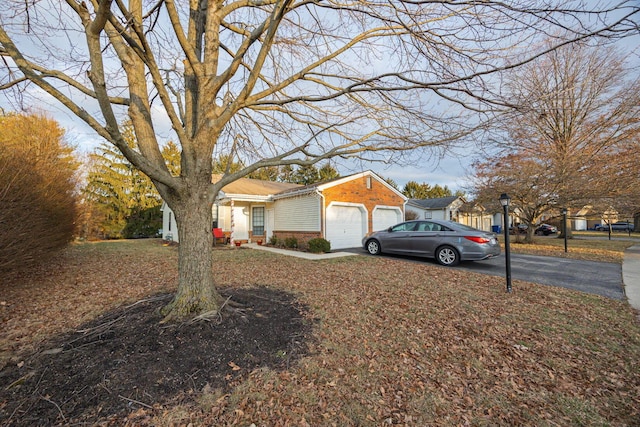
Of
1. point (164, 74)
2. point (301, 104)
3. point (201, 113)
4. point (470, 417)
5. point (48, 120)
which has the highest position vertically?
point (48, 120)

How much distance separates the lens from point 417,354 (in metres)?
2.93

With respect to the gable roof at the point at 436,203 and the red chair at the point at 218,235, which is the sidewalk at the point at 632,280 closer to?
the red chair at the point at 218,235

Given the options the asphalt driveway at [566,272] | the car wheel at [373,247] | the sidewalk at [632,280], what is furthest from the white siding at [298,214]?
the sidewalk at [632,280]

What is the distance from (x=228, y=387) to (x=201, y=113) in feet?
10.5

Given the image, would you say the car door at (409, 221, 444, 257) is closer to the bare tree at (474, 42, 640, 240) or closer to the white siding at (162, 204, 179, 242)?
the bare tree at (474, 42, 640, 240)

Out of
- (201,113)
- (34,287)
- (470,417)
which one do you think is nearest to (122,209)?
(34,287)

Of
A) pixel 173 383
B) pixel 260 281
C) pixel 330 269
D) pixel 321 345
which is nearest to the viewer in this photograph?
pixel 173 383

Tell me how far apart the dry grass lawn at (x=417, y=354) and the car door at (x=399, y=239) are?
3636 mm

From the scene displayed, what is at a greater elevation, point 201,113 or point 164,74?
point 164,74

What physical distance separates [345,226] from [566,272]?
27.0 ft

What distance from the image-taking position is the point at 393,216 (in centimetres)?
1524

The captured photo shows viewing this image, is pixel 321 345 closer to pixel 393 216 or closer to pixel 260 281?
pixel 260 281

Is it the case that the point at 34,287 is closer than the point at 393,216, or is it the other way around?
the point at 34,287

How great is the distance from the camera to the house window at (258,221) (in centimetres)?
1575
